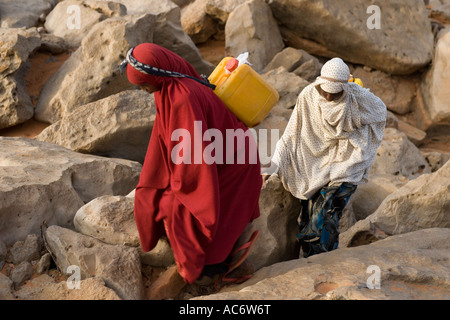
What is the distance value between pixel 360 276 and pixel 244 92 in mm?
1308

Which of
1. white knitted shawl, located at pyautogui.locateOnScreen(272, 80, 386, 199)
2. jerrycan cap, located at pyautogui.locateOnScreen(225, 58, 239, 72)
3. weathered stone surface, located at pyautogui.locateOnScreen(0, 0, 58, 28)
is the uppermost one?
jerrycan cap, located at pyautogui.locateOnScreen(225, 58, 239, 72)

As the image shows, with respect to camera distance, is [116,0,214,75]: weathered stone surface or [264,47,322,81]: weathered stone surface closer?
[116,0,214,75]: weathered stone surface

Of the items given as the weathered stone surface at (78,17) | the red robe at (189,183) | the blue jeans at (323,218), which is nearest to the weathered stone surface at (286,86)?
the weathered stone surface at (78,17)

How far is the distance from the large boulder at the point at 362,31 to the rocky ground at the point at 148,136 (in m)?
0.03

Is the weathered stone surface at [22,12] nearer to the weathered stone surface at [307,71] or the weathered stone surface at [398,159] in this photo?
the weathered stone surface at [307,71]

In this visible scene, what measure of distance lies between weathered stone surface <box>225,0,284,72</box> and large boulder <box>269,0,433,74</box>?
0.73 ft

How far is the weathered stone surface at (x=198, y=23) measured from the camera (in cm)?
1086

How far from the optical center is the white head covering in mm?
4070

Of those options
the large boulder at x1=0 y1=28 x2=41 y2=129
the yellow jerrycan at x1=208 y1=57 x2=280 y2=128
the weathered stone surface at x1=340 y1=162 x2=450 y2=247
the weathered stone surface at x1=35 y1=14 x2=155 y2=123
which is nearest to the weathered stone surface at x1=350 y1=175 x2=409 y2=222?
the weathered stone surface at x1=340 y1=162 x2=450 y2=247

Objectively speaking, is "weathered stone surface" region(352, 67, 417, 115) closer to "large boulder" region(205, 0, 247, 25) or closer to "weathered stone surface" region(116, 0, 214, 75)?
"large boulder" region(205, 0, 247, 25)

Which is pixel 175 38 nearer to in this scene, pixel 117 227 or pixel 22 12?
pixel 22 12

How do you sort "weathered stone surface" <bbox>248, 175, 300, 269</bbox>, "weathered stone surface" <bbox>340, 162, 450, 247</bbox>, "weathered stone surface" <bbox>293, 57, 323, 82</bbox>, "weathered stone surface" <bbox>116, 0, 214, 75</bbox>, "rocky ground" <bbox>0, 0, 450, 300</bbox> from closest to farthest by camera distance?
1. "rocky ground" <bbox>0, 0, 450, 300</bbox>
2. "weathered stone surface" <bbox>248, 175, 300, 269</bbox>
3. "weathered stone surface" <bbox>340, 162, 450, 247</bbox>
4. "weathered stone surface" <bbox>116, 0, 214, 75</bbox>
5. "weathered stone surface" <bbox>293, 57, 323, 82</bbox>

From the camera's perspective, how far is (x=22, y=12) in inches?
370

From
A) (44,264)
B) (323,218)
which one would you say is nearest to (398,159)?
(323,218)
